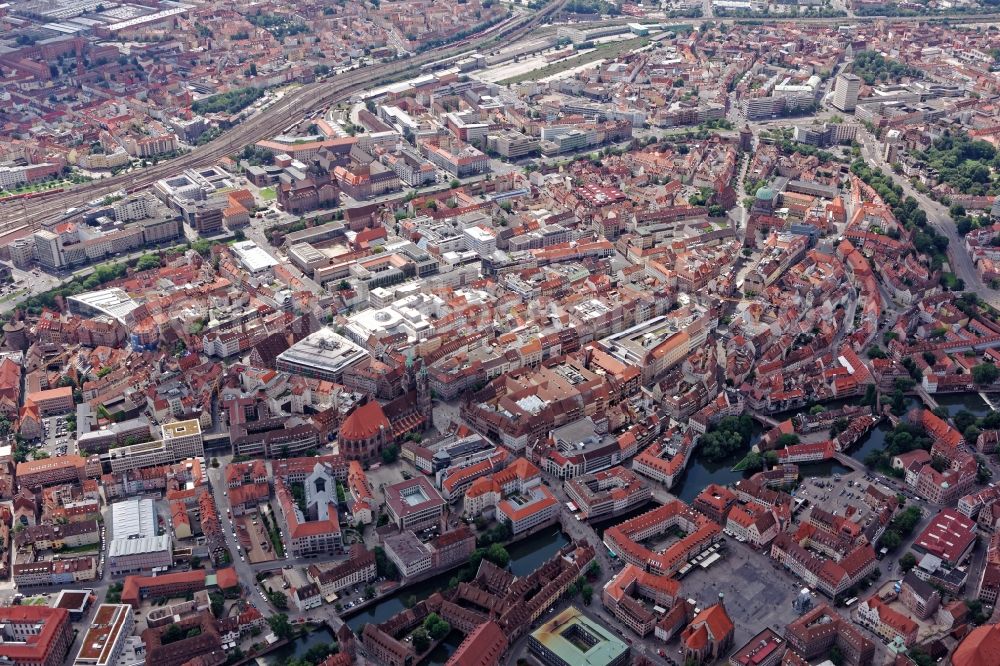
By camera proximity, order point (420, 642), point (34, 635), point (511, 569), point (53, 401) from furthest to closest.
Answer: point (53, 401) → point (511, 569) → point (420, 642) → point (34, 635)

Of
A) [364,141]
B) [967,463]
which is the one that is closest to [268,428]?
[967,463]

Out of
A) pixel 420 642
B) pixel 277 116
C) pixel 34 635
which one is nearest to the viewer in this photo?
pixel 34 635

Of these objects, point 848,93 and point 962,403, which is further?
point 848,93

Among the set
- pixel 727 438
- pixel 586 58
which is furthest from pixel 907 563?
pixel 586 58

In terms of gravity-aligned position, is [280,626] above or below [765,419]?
above

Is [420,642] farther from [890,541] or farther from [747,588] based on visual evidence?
[890,541]

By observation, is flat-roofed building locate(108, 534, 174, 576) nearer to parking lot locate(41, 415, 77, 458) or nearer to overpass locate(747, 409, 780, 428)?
parking lot locate(41, 415, 77, 458)

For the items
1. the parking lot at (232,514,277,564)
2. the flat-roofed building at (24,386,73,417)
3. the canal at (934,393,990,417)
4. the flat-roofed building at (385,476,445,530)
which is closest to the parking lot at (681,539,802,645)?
the flat-roofed building at (385,476,445,530)

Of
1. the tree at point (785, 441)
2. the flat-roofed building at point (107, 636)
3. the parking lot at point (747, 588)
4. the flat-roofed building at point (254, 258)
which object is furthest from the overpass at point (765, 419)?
the flat-roofed building at point (254, 258)
